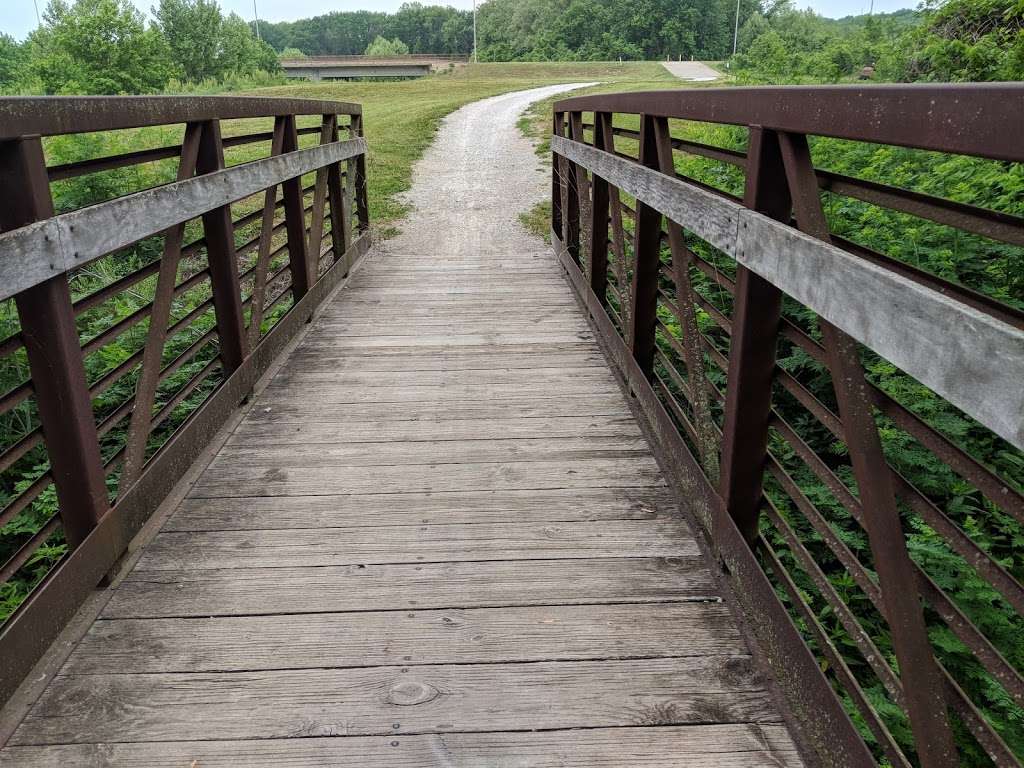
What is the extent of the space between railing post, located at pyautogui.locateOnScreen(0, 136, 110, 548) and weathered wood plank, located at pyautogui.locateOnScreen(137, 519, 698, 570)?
0.36m

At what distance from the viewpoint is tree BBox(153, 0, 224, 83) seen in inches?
2066

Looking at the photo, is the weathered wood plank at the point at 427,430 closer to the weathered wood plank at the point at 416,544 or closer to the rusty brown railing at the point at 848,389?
the rusty brown railing at the point at 848,389

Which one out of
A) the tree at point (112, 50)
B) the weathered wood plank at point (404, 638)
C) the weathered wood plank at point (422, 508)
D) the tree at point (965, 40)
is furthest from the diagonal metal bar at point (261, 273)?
the tree at point (112, 50)

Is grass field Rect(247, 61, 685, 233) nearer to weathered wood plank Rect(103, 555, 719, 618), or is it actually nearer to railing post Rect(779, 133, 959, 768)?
weathered wood plank Rect(103, 555, 719, 618)

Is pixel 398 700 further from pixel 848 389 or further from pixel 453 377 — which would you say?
pixel 453 377

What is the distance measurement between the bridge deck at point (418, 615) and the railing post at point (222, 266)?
1.21ft

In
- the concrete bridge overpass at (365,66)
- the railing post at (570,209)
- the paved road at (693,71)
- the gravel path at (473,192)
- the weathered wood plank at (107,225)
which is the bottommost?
the gravel path at (473,192)

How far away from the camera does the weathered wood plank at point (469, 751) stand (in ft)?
5.95

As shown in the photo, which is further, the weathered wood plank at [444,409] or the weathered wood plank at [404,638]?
the weathered wood plank at [444,409]

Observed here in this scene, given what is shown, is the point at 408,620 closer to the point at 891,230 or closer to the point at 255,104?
the point at 255,104

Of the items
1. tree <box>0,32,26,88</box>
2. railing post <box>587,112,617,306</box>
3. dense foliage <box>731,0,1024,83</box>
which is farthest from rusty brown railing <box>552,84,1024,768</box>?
tree <box>0,32,26,88</box>

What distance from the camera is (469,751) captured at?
184 cm

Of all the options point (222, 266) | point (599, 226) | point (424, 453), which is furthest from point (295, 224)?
point (424, 453)

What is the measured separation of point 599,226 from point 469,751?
12.1 ft
